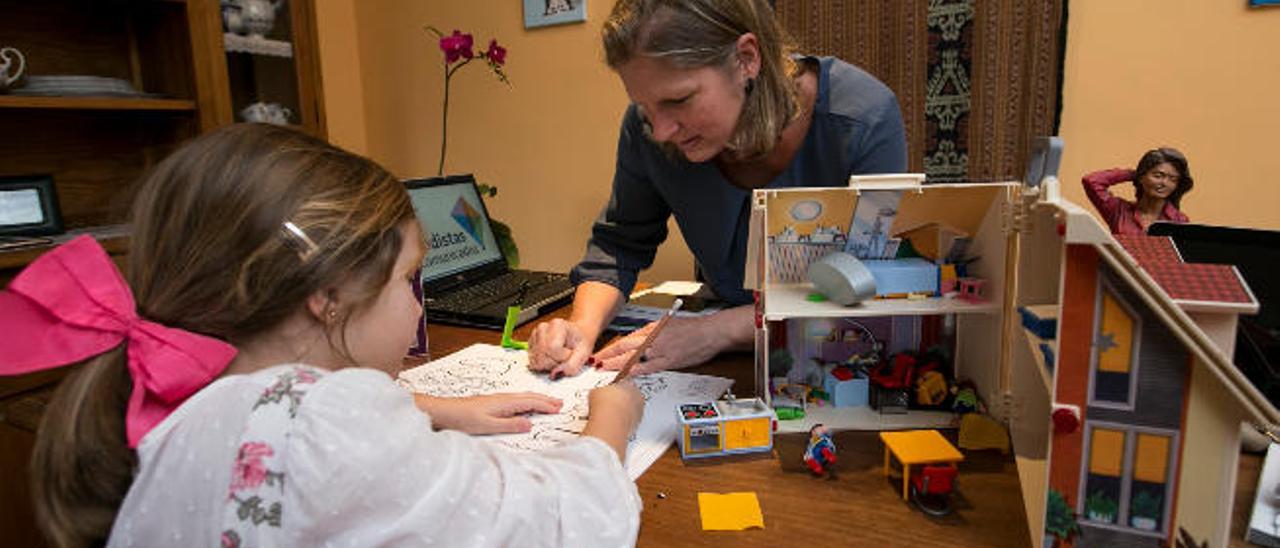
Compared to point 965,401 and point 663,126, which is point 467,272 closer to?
point 663,126

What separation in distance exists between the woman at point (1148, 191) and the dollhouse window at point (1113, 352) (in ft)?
2.84

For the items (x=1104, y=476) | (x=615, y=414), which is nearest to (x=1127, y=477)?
(x=1104, y=476)

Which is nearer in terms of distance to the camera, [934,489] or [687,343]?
[934,489]

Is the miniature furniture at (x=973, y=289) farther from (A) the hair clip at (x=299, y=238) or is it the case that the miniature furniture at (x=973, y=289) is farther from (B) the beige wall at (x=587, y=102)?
(B) the beige wall at (x=587, y=102)

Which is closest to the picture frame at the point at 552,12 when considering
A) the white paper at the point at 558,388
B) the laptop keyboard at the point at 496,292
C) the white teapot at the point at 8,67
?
the laptop keyboard at the point at 496,292

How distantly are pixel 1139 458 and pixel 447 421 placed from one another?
0.66 m

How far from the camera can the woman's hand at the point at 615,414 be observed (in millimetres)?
735

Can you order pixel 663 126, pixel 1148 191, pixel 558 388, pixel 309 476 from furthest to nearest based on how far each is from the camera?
1. pixel 1148 191
2. pixel 663 126
3. pixel 558 388
4. pixel 309 476

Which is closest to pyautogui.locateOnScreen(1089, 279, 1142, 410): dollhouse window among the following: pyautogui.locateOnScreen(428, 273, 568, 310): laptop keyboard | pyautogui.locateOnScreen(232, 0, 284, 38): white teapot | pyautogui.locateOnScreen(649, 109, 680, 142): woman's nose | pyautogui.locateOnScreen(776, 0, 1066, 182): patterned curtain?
pyautogui.locateOnScreen(649, 109, 680, 142): woman's nose

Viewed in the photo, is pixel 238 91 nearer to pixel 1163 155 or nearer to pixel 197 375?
pixel 197 375

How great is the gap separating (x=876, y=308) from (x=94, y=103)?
188 cm

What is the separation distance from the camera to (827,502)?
669mm

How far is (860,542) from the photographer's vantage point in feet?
1.98

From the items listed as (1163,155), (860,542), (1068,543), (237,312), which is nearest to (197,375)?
(237,312)
